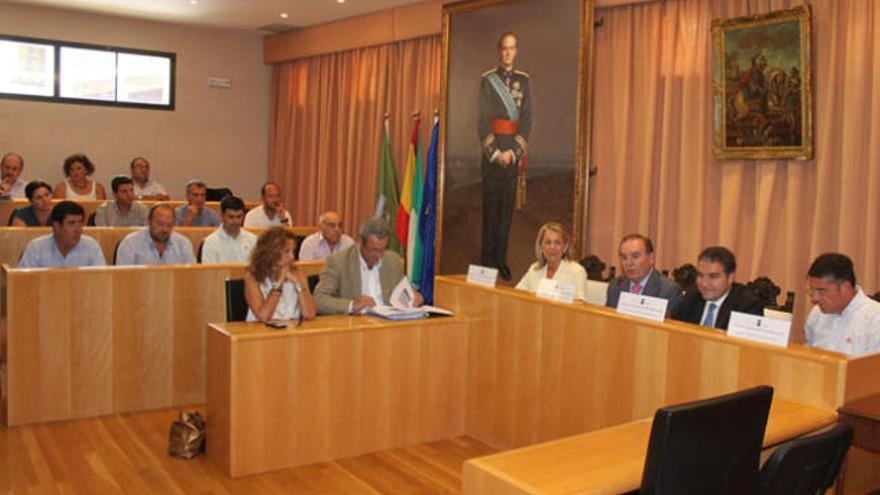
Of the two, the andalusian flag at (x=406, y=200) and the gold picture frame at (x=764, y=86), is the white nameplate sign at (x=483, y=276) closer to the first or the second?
the gold picture frame at (x=764, y=86)

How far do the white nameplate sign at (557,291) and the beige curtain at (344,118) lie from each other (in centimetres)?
440

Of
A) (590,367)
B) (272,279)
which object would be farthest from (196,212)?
(590,367)

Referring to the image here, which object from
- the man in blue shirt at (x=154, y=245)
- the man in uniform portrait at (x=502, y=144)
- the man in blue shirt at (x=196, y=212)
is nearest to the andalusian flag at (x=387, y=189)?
the man in uniform portrait at (x=502, y=144)

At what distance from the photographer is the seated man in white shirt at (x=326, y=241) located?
659cm

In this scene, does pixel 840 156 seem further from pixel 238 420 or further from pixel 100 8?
pixel 100 8

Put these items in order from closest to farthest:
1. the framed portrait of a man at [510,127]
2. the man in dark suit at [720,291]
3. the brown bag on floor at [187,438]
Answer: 1. the man in dark suit at [720,291]
2. the brown bag on floor at [187,438]
3. the framed portrait of a man at [510,127]

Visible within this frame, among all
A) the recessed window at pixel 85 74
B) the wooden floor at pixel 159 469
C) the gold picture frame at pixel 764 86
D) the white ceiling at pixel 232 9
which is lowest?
the wooden floor at pixel 159 469

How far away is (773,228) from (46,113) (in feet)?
26.5

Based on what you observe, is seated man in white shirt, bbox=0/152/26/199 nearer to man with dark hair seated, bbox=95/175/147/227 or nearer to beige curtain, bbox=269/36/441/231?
man with dark hair seated, bbox=95/175/147/227

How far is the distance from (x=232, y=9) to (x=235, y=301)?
5.47 metres

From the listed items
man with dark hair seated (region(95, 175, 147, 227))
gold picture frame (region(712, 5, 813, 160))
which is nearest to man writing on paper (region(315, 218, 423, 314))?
gold picture frame (region(712, 5, 813, 160))

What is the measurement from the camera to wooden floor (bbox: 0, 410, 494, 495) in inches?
152

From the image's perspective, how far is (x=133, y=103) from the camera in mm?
10133

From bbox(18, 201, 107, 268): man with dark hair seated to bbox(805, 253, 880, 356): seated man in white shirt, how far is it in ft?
13.7
